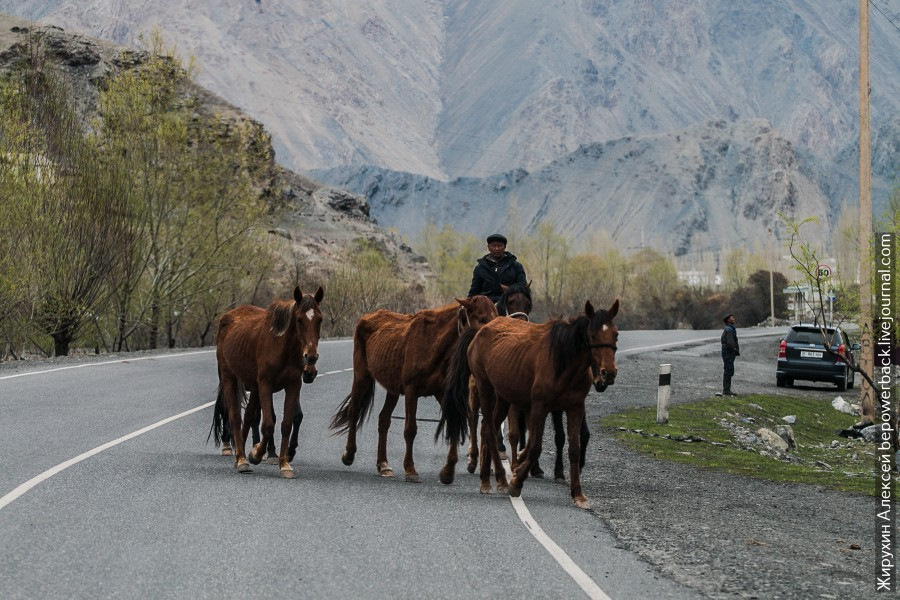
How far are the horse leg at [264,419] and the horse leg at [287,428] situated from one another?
6.0 inches

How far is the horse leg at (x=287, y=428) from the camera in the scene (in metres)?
11.0

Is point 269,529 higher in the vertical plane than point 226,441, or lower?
lower

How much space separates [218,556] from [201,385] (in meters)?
15.2

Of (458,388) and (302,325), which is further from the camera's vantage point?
(458,388)

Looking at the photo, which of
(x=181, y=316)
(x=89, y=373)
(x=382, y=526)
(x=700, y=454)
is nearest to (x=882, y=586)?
(x=382, y=526)

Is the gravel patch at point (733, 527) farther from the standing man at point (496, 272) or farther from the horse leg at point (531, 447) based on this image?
the standing man at point (496, 272)

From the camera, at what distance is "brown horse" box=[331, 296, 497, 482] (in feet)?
37.4

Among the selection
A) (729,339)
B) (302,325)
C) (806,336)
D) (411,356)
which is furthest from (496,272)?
(806,336)

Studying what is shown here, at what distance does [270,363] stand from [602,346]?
133 inches

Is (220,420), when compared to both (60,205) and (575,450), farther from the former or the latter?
(60,205)

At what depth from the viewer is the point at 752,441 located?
67.4ft

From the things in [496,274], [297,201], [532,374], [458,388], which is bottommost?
[458,388]

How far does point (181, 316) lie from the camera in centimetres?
4028

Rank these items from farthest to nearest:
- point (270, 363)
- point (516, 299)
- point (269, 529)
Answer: point (516, 299)
point (270, 363)
point (269, 529)
